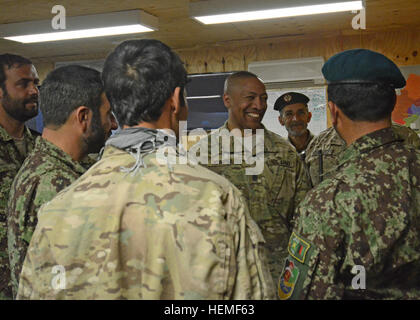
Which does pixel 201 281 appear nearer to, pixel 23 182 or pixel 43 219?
pixel 43 219

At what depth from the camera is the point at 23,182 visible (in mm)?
1868

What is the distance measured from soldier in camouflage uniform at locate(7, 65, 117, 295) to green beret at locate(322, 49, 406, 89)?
0.91 m

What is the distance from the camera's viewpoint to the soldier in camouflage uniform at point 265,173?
3.05 meters

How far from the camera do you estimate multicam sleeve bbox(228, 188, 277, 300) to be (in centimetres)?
125

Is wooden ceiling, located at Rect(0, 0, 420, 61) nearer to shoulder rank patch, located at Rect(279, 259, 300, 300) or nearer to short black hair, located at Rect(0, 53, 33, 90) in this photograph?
short black hair, located at Rect(0, 53, 33, 90)

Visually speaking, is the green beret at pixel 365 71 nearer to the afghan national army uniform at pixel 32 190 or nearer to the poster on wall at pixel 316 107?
the afghan national army uniform at pixel 32 190

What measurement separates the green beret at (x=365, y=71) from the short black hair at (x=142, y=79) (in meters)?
0.73

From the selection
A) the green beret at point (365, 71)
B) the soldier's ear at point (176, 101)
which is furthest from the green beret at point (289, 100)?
the soldier's ear at point (176, 101)

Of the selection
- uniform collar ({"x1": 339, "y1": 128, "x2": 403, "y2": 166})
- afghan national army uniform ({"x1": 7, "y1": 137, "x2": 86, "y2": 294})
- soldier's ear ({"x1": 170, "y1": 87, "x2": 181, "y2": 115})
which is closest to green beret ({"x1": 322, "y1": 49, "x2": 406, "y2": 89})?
uniform collar ({"x1": 339, "y1": 128, "x2": 403, "y2": 166})

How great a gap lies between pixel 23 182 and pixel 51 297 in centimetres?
72

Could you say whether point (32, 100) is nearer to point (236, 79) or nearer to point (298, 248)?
point (236, 79)

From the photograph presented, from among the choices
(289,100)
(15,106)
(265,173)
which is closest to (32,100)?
(15,106)

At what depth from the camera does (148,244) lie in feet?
4.10

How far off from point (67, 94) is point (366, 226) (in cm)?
122
